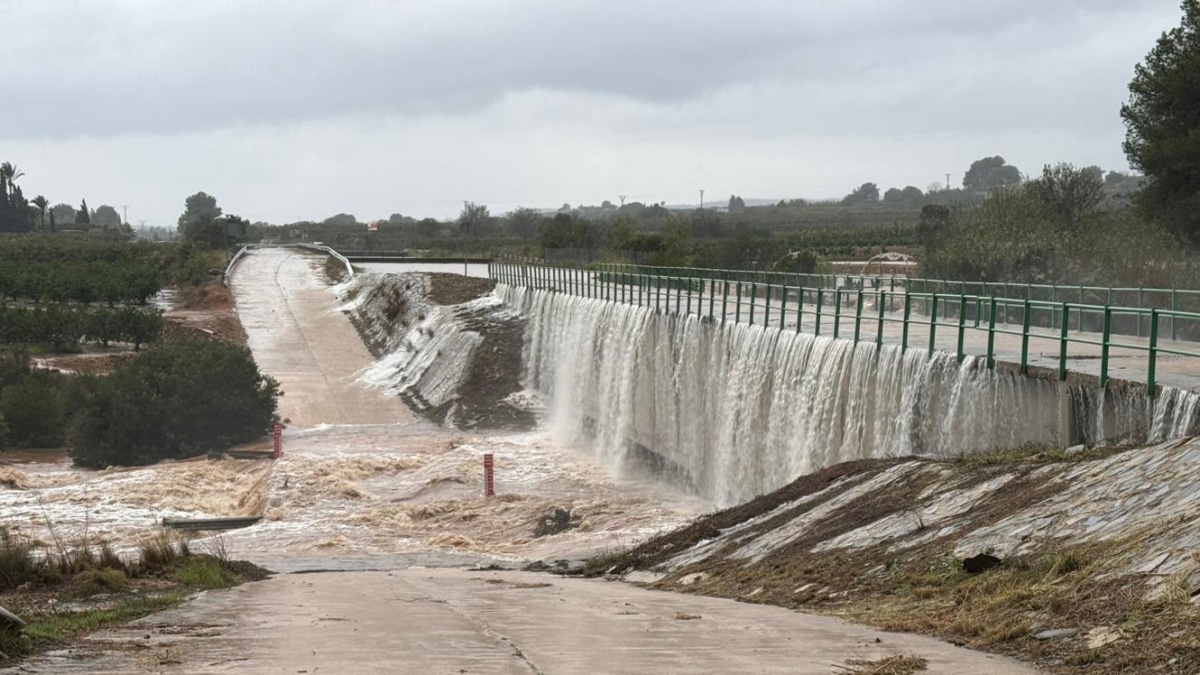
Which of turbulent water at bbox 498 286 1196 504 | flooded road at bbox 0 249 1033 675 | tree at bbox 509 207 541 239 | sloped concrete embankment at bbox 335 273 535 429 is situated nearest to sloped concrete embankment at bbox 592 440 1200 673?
flooded road at bbox 0 249 1033 675

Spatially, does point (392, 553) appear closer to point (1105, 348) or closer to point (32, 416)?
point (1105, 348)

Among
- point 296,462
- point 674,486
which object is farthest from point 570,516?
point 296,462

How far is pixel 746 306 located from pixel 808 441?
1210 centimetres

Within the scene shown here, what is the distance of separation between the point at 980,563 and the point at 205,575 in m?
9.73

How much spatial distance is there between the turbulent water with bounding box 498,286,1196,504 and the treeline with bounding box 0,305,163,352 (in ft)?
66.8

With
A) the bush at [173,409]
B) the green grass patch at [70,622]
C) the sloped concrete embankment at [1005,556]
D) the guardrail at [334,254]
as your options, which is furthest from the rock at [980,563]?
the guardrail at [334,254]

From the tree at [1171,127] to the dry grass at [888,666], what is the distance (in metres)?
33.3

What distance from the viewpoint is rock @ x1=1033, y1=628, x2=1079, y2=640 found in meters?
9.50

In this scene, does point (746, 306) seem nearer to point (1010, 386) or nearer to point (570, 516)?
point (570, 516)

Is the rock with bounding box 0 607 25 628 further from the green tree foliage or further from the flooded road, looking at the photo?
the green tree foliage

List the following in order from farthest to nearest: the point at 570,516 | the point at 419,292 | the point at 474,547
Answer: the point at 419,292 → the point at 570,516 → the point at 474,547

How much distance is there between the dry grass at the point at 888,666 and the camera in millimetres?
9000

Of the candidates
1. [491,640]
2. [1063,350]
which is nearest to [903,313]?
[1063,350]

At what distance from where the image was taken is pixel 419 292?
70688 millimetres
